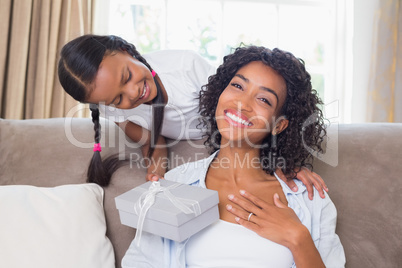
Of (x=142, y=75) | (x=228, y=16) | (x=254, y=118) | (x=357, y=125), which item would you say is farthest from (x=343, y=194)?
(x=228, y=16)

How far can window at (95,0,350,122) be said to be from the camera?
3080 mm

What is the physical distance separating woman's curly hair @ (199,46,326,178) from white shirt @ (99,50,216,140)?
12 centimetres

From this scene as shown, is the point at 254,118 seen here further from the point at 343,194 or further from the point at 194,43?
the point at 194,43

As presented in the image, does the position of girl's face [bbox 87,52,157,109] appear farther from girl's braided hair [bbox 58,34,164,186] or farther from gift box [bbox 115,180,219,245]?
gift box [bbox 115,180,219,245]

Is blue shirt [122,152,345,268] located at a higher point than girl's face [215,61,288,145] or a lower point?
lower

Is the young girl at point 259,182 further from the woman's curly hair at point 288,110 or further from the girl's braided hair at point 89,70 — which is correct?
the girl's braided hair at point 89,70

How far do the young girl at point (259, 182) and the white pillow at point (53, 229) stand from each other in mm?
133

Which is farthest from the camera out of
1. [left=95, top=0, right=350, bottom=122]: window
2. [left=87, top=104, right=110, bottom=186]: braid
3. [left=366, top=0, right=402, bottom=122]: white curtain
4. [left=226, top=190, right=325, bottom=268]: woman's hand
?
[left=95, top=0, right=350, bottom=122]: window

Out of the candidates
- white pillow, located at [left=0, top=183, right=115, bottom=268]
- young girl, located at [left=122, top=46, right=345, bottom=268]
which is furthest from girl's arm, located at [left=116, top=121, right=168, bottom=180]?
white pillow, located at [left=0, top=183, right=115, bottom=268]

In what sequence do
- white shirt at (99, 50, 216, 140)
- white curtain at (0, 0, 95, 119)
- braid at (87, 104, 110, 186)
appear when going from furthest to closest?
white curtain at (0, 0, 95, 119)
white shirt at (99, 50, 216, 140)
braid at (87, 104, 110, 186)

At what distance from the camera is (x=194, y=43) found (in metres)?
3.16

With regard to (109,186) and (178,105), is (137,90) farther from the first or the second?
(109,186)

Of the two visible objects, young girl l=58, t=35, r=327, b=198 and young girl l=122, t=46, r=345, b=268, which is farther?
young girl l=58, t=35, r=327, b=198

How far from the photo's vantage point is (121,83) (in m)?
1.36
